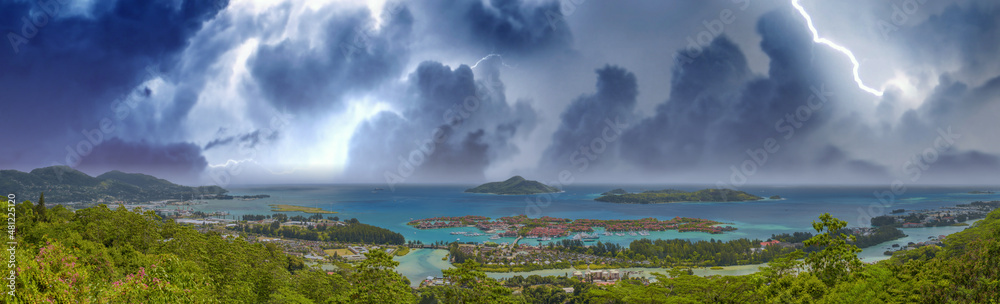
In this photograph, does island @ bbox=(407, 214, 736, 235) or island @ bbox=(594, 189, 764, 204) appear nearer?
island @ bbox=(407, 214, 736, 235)

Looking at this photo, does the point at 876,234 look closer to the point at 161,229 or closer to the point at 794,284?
the point at 794,284

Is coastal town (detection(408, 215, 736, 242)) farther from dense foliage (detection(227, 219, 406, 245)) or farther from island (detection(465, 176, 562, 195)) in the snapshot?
island (detection(465, 176, 562, 195))

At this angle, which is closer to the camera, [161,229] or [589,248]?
[161,229]

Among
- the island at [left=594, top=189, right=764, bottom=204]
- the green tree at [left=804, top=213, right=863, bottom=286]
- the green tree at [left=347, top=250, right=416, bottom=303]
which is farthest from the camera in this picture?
the island at [left=594, top=189, right=764, bottom=204]

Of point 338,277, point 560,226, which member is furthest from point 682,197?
point 338,277

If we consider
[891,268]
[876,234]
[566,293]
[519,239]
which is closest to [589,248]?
[519,239]

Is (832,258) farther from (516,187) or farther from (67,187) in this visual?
(516,187)

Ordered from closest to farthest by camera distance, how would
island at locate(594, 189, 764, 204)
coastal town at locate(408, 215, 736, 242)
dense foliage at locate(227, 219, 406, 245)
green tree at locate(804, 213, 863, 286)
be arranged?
1. green tree at locate(804, 213, 863, 286)
2. dense foliage at locate(227, 219, 406, 245)
3. coastal town at locate(408, 215, 736, 242)
4. island at locate(594, 189, 764, 204)

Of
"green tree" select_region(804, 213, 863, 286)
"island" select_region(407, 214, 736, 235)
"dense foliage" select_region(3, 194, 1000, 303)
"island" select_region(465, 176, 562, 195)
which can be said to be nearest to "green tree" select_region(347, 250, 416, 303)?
"dense foliage" select_region(3, 194, 1000, 303)
